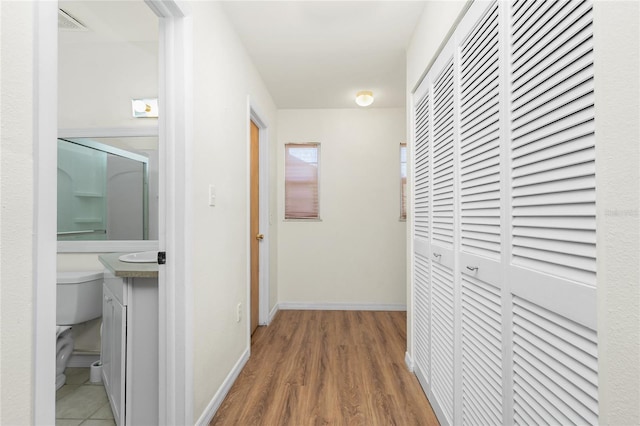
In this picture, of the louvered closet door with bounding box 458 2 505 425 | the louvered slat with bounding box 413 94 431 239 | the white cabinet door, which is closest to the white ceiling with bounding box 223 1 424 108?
the louvered slat with bounding box 413 94 431 239

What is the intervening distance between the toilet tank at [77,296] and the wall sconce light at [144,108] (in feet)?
→ 3.91

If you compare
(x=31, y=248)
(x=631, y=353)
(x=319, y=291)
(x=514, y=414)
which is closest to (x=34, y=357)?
(x=31, y=248)

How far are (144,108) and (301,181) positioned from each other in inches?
82.7

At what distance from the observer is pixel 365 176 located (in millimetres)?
4137

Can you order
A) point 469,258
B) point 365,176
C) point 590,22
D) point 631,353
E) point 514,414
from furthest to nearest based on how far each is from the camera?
point 365,176 → point 469,258 → point 514,414 → point 590,22 → point 631,353

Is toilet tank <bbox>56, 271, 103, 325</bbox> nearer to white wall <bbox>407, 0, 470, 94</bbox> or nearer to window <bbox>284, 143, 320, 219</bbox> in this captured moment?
window <bbox>284, 143, 320, 219</bbox>

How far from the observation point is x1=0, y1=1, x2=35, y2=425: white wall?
2.29 ft

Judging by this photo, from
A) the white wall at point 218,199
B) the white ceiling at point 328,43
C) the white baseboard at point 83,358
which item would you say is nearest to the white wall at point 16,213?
the white wall at point 218,199

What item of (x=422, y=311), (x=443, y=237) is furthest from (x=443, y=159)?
(x=422, y=311)

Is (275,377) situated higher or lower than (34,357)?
lower

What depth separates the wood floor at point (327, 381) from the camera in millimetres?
1877

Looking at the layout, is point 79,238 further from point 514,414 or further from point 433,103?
point 514,414

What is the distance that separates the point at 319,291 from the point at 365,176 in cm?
155

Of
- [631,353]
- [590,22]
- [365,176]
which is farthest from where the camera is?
[365,176]
